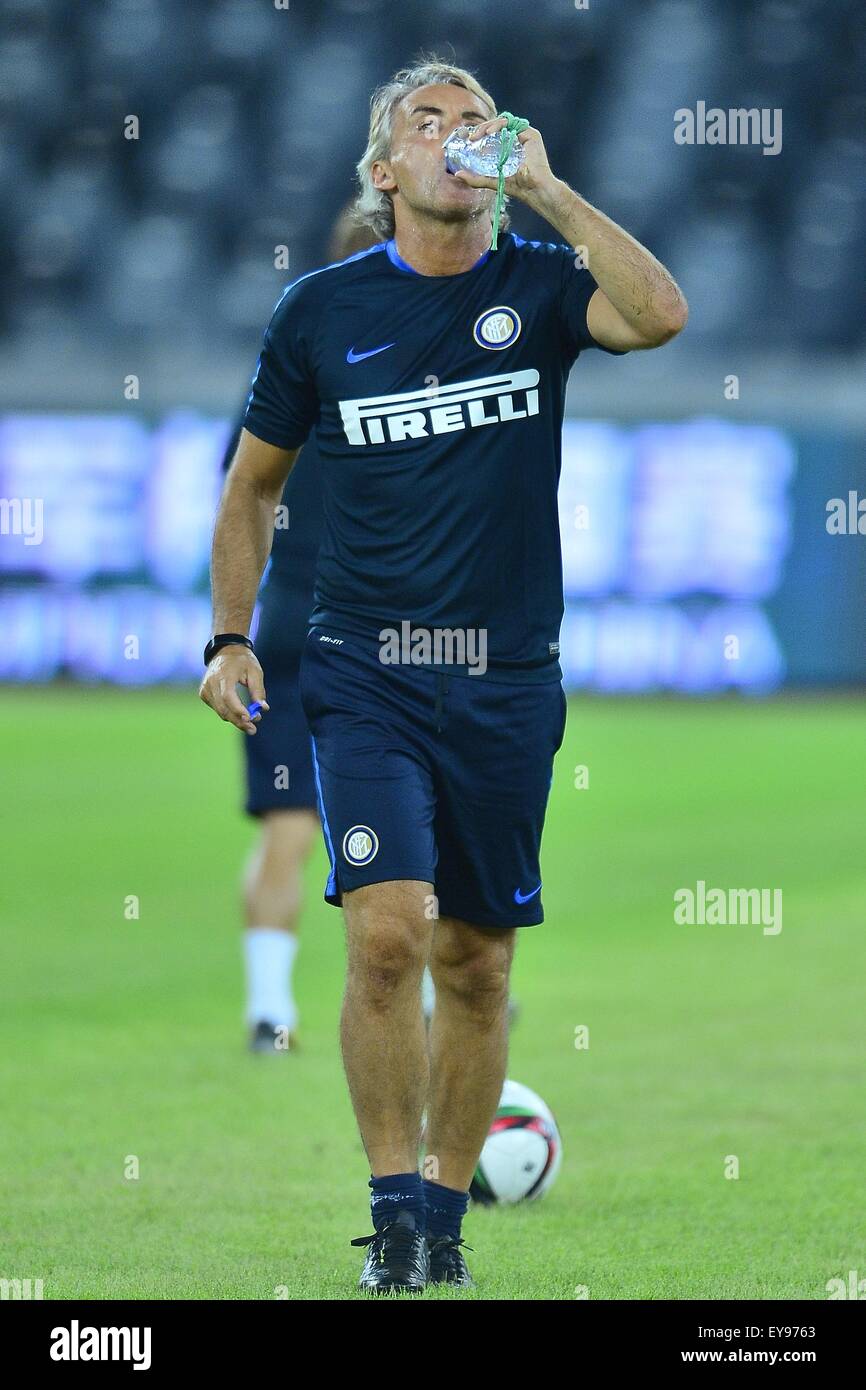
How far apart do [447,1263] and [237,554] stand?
149cm

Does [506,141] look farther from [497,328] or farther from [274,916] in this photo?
[274,916]

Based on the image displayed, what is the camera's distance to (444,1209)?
4.06 metres

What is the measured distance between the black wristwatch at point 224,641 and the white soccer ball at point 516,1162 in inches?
48.9

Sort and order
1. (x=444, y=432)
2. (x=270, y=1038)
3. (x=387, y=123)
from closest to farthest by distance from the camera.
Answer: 1. (x=444, y=432)
2. (x=387, y=123)
3. (x=270, y=1038)

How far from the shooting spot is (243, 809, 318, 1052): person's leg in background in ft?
21.7

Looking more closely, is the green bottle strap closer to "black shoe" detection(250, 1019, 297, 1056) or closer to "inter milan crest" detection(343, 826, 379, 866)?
"inter milan crest" detection(343, 826, 379, 866)

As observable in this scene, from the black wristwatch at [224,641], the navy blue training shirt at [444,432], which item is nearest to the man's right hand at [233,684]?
the black wristwatch at [224,641]

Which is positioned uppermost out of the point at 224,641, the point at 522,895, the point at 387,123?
the point at 387,123

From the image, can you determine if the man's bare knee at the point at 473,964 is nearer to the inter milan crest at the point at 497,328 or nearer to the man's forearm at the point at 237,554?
the man's forearm at the point at 237,554

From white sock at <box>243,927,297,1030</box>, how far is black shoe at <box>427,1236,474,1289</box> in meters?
2.70

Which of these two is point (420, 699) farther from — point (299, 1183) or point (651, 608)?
point (651, 608)

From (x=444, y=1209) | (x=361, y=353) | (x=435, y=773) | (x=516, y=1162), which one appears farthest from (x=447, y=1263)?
(x=361, y=353)

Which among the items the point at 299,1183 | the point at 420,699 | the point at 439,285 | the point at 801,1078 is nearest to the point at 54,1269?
the point at 299,1183
